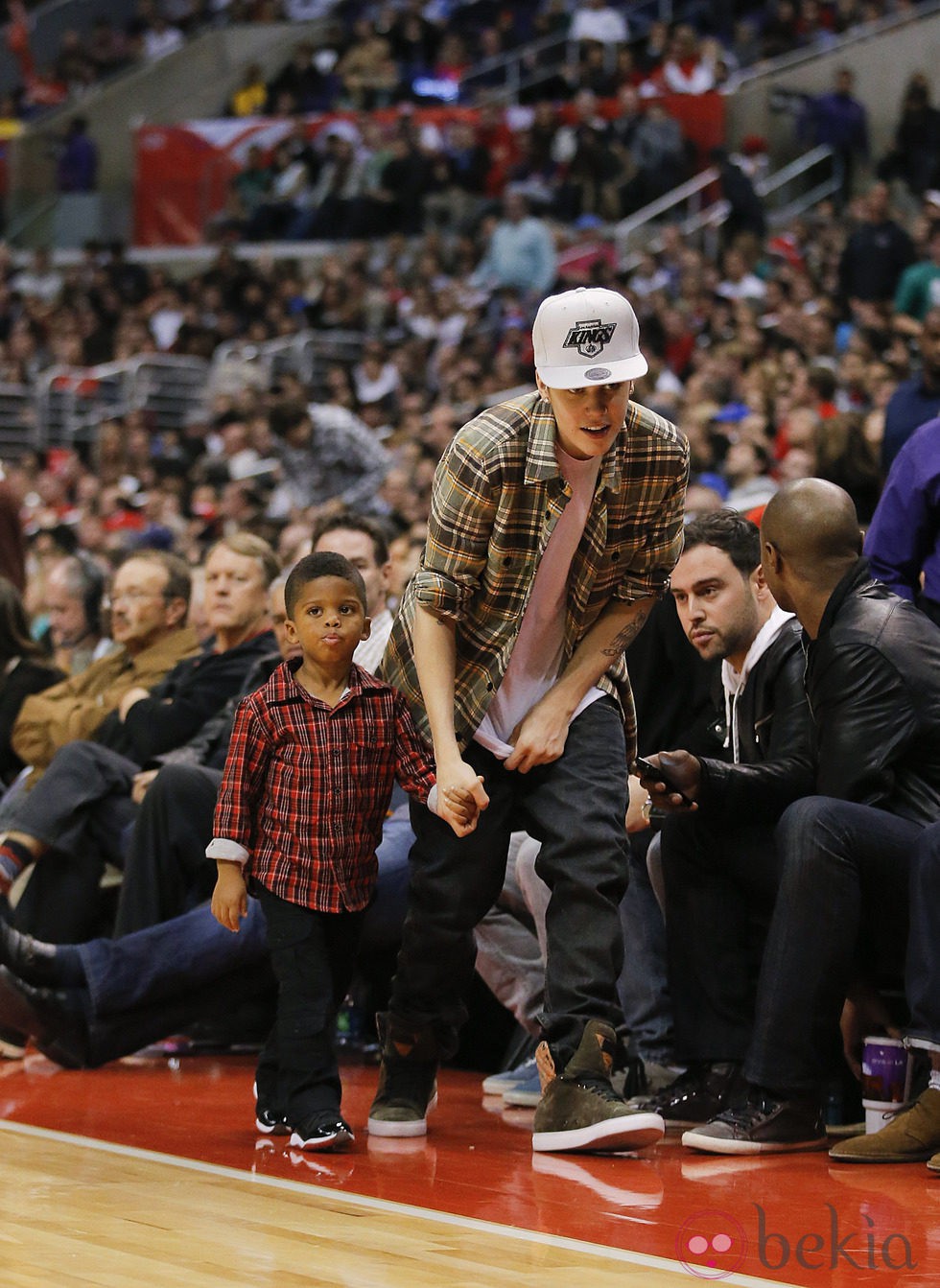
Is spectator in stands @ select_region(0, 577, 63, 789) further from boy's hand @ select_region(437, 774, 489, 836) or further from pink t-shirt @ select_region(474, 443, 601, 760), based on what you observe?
boy's hand @ select_region(437, 774, 489, 836)

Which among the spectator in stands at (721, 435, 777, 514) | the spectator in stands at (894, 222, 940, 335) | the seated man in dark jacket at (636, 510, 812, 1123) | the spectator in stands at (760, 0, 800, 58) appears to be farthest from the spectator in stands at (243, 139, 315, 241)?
the seated man in dark jacket at (636, 510, 812, 1123)


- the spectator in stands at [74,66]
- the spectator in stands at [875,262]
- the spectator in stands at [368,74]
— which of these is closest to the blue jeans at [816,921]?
the spectator in stands at [875,262]

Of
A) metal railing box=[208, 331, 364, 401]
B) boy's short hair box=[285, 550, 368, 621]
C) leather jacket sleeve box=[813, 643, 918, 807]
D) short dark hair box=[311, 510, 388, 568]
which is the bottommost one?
leather jacket sleeve box=[813, 643, 918, 807]

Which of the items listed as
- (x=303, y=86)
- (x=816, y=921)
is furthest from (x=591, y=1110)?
(x=303, y=86)

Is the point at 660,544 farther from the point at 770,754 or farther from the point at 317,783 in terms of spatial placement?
the point at 317,783

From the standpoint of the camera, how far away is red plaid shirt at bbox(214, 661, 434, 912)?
4090 millimetres

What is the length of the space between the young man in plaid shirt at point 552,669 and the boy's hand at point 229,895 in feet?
1.15

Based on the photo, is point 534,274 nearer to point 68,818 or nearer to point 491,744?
point 68,818

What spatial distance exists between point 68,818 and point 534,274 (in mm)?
11343

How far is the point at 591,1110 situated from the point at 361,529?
85.9 inches

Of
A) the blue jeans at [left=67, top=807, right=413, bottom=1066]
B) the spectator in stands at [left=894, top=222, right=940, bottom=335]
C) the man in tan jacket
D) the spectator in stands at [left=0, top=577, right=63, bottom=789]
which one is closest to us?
the blue jeans at [left=67, top=807, right=413, bottom=1066]

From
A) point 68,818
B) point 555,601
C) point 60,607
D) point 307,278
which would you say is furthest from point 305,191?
point 555,601

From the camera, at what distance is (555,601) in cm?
401

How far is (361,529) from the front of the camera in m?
5.53
